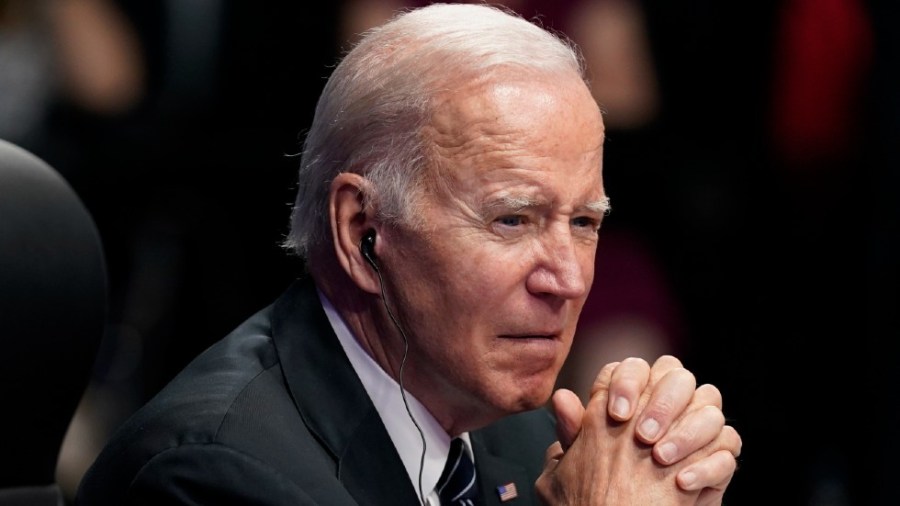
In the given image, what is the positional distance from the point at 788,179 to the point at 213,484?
8.53ft

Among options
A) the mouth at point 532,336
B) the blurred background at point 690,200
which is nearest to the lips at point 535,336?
the mouth at point 532,336

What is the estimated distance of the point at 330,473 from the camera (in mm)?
1706

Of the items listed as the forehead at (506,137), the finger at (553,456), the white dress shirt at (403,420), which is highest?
the forehead at (506,137)

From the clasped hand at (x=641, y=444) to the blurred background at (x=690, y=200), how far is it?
1.52 meters

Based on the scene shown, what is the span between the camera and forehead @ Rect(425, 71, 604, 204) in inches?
Answer: 71.6

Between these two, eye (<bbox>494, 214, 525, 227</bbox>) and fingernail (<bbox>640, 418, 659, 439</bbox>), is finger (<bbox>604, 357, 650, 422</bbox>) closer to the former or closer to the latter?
fingernail (<bbox>640, 418, 659, 439</bbox>)

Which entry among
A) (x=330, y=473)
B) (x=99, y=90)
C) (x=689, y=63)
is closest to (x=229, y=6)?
(x=99, y=90)

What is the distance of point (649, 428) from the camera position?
1818mm

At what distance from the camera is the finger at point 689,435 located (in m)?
1.80

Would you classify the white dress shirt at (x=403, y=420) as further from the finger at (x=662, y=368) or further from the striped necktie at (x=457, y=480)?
the finger at (x=662, y=368)

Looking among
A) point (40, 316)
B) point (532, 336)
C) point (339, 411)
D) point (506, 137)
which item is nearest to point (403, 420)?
point (339, 411)

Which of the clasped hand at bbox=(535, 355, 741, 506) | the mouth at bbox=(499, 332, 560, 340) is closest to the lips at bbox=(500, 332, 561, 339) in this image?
the mouth at bbox=(499, 332, 560, 340)

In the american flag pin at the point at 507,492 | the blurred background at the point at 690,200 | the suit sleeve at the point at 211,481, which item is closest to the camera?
the suit sleeve at the point at 211,481

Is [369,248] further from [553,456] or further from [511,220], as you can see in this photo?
[553,456]
